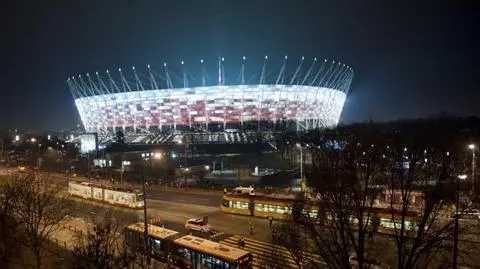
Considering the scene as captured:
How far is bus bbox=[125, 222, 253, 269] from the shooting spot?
36.9 feet

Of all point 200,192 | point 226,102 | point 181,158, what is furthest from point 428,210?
point 226,102

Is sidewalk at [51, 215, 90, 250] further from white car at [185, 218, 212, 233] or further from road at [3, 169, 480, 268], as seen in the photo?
white car at [185, 218, 212, 233]

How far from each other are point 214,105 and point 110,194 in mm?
51204

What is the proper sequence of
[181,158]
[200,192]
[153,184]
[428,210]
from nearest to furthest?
[428,210]
[200,192]
[153,184]
[181,158]

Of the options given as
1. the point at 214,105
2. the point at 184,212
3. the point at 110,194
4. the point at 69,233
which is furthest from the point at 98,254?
the point at 214,105

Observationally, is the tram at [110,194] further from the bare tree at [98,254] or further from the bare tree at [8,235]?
the bare tree at [98,254]

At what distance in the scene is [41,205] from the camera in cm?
1321

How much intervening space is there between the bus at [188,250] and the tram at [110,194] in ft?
25.0

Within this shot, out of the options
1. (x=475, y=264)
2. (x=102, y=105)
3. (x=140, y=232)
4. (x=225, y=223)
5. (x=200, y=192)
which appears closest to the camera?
(x=475, y=264)

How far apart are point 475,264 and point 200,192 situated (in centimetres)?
1923

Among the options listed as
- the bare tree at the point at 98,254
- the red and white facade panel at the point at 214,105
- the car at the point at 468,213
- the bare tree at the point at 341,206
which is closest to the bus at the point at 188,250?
the bare tree at the point at 98,254

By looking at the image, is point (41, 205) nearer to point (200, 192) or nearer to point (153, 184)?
point (200, 192)

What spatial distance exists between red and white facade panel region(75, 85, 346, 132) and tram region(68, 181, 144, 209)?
156ft

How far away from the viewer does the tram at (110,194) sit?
881 inches
